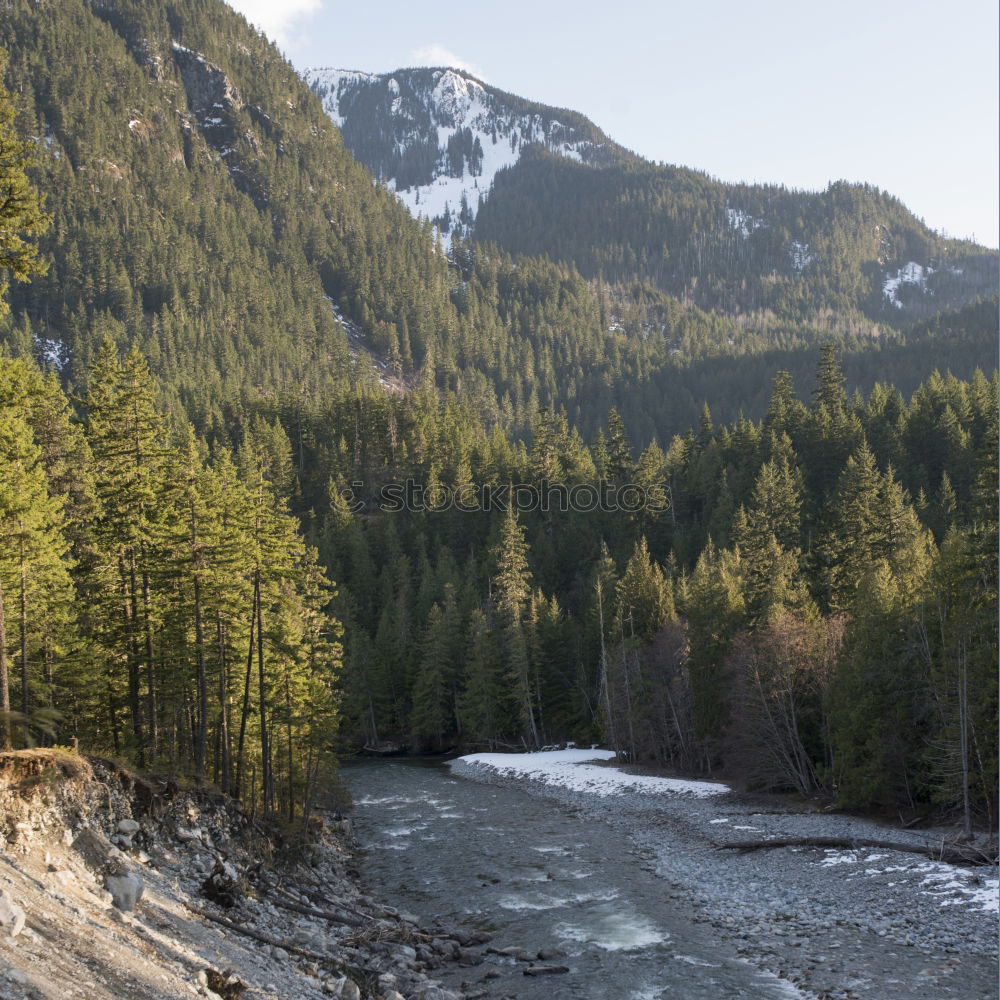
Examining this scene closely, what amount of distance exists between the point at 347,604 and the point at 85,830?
70.0 metres

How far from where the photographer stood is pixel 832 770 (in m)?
38.2

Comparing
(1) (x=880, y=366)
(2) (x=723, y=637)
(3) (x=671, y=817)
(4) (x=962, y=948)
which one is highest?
(1) (x=880, y=366)

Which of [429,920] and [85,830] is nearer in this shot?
[85,830]

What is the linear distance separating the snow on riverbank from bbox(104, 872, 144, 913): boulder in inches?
1378

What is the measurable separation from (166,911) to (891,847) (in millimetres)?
24552

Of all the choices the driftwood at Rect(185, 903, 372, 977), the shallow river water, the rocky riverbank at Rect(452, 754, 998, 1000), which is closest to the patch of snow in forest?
the shallow river water

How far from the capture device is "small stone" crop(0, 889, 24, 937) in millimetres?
10672

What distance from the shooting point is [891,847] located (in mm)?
28125

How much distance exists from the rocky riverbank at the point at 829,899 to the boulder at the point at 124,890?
46.6ft

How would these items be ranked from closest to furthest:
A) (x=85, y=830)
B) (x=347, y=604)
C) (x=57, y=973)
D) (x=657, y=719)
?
(x=57, y=973) < (x=85, y=830) < (x=657, y=719) < (x=347, y=604)

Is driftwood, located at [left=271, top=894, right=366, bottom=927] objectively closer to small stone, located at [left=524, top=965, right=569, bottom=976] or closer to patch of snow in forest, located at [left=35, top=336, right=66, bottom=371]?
small stone, located at [left=524, top=965, right=569, bottom=976]

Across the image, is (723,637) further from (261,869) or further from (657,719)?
(261,869)

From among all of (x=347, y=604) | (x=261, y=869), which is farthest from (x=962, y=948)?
(x=347, y=604)

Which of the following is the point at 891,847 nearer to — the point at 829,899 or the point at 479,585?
the point at 829,899
